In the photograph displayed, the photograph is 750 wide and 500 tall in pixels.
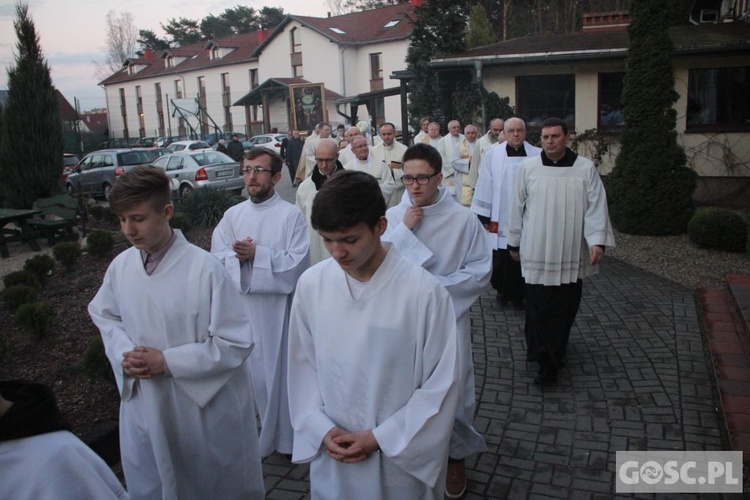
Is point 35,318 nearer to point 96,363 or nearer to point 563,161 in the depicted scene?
point 96,363

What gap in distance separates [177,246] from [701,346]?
511 cm

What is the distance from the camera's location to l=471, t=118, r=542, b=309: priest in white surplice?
290 inches

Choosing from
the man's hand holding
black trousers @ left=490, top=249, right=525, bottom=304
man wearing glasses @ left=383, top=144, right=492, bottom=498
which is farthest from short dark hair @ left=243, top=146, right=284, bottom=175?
black trousers @ left=490, top=249, right=525, bottom=304

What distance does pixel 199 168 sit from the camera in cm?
1950

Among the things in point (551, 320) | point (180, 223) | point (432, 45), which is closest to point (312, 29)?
point (432, 45)

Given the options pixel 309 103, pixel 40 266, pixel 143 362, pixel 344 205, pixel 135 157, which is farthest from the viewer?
pixel 309 103

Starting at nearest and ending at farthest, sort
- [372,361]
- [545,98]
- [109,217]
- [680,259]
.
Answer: [372,361]
[680,259]
[109,217]
[545,98]

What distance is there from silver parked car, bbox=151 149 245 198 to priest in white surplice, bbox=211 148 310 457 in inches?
590

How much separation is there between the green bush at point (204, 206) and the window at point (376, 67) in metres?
A: 32.9

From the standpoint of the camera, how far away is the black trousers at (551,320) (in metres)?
5.29

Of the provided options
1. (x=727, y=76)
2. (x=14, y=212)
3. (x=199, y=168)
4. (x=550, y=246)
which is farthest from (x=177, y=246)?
(x=199, y=168)

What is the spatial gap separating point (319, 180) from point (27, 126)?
10.7 metres

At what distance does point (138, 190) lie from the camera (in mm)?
2885

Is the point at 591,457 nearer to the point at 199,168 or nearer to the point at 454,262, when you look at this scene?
the point at 454,262
